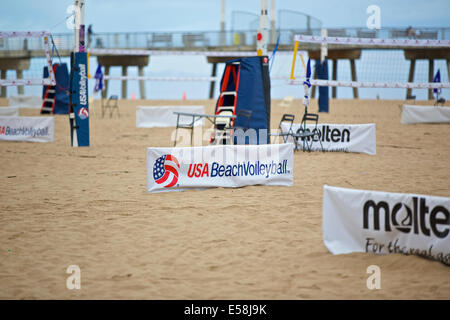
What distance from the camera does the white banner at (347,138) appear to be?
424 inches

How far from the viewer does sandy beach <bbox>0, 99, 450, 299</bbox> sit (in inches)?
144

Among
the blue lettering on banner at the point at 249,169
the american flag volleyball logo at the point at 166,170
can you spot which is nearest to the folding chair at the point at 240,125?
the blue lettering on banner at the point at 249,169

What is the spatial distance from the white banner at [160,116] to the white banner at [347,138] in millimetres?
6880

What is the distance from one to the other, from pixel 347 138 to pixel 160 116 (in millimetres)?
8751

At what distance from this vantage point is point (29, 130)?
13125mm

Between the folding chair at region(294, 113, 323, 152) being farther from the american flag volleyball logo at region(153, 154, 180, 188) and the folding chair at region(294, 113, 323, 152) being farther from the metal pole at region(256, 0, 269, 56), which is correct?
the american flag volleyball logo at region(153, 154, 180, 188)

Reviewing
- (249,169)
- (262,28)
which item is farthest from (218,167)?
(262,28)

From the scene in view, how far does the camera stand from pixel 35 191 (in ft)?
23.6

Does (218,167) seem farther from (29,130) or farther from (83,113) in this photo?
(29,130)

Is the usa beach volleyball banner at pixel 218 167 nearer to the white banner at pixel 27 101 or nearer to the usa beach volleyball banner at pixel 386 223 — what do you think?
the usa beach volleyball banner at pixel 386 223

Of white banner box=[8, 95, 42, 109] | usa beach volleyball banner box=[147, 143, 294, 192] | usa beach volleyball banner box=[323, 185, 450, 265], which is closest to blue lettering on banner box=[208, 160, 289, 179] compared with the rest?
usa beach volleyball banner box=[147, 143, 294, 192]
